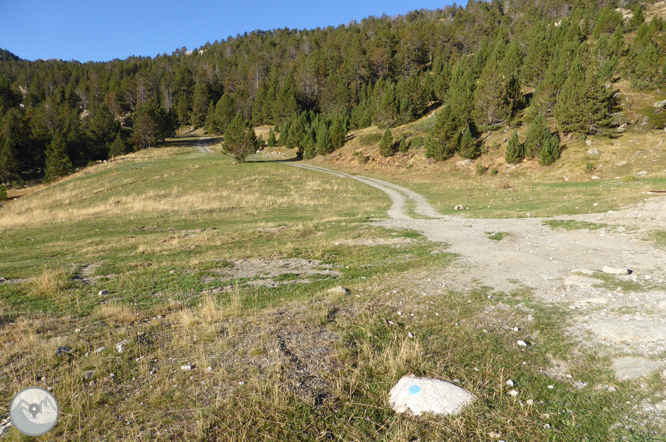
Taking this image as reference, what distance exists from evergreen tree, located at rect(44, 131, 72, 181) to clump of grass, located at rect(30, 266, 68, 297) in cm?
6295

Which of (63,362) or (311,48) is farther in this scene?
(311,48)

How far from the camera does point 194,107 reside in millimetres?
102438

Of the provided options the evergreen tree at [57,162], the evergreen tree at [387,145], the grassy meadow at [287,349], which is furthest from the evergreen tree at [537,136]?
the evergreen tree at [57,162]

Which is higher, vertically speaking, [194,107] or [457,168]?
[194,107]

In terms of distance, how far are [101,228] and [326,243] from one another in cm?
1649

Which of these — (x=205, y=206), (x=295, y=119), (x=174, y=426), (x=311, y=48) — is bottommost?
(x=205, y=206)

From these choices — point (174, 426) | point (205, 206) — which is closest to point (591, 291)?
point (174, 426)

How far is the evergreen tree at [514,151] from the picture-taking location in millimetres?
38737

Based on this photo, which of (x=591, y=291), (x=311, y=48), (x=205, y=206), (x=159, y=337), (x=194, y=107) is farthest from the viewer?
(x=311, y=48)

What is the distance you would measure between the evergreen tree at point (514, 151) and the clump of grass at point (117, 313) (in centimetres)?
4229

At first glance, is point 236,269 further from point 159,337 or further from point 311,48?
point 311,48

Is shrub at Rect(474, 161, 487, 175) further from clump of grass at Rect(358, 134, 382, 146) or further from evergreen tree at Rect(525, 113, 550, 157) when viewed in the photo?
clump of grass at Rect(358, 134, 382, 146)

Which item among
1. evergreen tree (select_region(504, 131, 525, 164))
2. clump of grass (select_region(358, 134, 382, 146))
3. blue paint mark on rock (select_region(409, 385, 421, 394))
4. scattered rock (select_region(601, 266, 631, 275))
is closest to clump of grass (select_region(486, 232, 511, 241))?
scattered rock (select_region(601, 266, 631, 275))

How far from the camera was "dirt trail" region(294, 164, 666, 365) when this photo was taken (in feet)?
17.6
